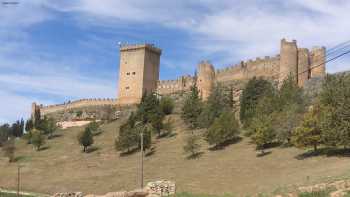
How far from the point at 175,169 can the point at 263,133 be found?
7501 mm

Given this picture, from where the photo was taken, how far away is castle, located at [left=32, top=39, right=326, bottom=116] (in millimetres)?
72062

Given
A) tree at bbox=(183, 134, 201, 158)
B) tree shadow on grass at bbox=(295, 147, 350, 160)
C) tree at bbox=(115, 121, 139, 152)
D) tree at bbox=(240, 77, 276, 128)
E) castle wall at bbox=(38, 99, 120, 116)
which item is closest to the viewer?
tree shadow on grass at bbox=(295, 147, 350, 160)

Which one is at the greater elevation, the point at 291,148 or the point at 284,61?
the point at 284,61

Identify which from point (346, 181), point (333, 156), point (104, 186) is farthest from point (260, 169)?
point (346, 181)

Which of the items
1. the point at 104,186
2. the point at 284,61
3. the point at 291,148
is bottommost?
the point at 104,186

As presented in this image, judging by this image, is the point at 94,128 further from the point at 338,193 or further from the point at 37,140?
the point at 338,193

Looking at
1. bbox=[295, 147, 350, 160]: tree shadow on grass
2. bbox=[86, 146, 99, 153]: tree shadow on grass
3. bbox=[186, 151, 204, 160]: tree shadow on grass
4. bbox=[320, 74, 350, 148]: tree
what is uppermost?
bbox=[320, 74, 350, 148]: tree

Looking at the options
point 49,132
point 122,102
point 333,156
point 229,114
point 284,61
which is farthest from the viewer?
point 122,102

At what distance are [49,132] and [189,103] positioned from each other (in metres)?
22.6

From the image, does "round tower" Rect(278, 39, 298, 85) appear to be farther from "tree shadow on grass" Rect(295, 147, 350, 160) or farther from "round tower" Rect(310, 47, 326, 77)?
"tree shadow on grass" Rect(295, 147, 350, 160)

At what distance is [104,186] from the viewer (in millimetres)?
45000

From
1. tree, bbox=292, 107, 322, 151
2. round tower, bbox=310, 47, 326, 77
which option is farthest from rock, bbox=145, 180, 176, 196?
round tower, bbox=310, 47, 326, 77

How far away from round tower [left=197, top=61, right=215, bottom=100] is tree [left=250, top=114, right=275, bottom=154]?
29788mm

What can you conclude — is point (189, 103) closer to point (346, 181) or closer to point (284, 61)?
point (284, 61)
